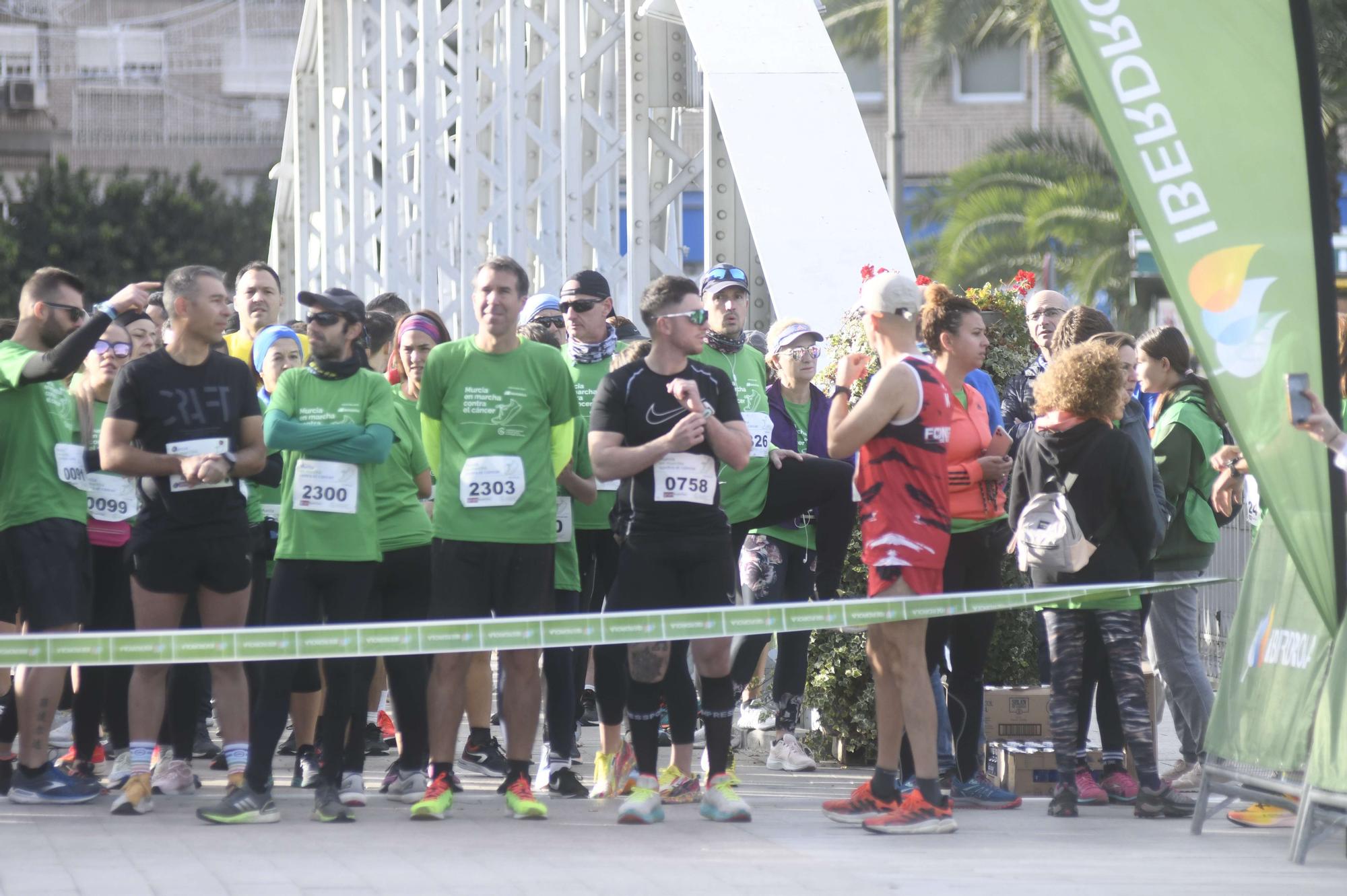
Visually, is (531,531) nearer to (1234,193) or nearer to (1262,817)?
(1234,193)

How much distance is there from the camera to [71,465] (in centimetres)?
711

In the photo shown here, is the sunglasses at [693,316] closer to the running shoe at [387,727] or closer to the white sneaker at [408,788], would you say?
the white sneaker at [408,788]

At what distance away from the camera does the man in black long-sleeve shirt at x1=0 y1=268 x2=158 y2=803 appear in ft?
22.8

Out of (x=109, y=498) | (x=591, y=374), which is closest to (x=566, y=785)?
(x=591, y=374)

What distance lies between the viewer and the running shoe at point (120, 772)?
7.18 meters

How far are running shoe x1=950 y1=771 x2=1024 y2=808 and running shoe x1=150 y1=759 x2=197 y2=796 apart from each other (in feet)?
9.56

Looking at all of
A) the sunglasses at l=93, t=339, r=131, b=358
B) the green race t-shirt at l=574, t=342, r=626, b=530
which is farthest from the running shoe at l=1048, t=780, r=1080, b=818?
the sunglasses at l=93, t=339, r=131, b=358

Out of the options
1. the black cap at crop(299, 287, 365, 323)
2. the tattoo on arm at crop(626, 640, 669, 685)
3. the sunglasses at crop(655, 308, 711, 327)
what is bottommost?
the tattoo on arm at crop(626, 640, 669, 685)

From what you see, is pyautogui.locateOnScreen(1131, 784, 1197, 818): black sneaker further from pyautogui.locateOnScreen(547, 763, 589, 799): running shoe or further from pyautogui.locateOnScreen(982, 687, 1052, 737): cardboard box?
pyautogui.locateOnScreen(547, 763, 589, 799): running shoe

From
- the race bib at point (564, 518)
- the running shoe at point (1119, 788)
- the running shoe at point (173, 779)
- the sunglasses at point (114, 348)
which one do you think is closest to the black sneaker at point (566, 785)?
the race bib at point (564, 518)

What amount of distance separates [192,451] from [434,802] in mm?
1521

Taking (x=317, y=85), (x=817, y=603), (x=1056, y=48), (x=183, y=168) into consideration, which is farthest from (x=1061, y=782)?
(x=183, y=168)

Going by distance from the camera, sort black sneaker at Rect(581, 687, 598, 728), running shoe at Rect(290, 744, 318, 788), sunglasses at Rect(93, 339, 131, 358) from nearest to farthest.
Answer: running shoe at Rect(290, 744, 318, 788), sunglasses at Rect(93, 339, 131, 358), black sneaker at Rect(581, 687, 598, 728)

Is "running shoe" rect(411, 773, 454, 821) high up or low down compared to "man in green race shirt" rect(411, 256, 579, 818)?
down
